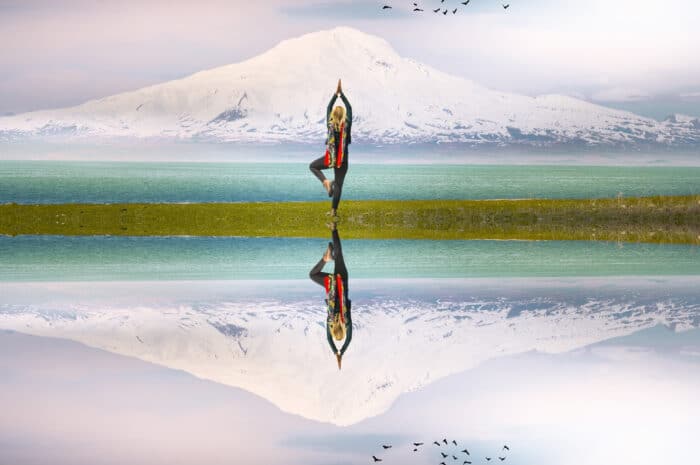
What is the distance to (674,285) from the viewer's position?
25.5 metres

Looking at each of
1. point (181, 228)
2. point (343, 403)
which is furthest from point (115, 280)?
point (181, 228)

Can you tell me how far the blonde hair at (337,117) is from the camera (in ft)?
112

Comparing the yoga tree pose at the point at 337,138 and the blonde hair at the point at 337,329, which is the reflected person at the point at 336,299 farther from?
the yoga tree pose at the point at 337,138

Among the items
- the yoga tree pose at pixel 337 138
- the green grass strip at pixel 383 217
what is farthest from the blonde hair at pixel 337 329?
the green grass strip at pixel 383 217

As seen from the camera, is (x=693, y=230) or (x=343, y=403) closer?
(x=343, y=403)

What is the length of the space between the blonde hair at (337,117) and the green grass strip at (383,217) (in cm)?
879

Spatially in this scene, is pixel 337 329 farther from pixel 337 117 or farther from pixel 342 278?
pixel 337 117

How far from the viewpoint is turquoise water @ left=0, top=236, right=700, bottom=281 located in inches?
1099

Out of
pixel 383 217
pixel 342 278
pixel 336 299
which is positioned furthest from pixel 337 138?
pixel 336 299

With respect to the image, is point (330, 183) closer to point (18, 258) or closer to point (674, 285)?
point (18, 258)

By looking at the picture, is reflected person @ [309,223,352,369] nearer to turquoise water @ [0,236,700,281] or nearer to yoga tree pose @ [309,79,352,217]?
turquoise water @ [0,236,700,281]

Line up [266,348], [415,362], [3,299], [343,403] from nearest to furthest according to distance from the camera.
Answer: [343,403]
[415,362]
[266,348]
[3,299]

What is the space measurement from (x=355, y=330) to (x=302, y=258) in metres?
12.6

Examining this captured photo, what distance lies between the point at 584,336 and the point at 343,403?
5.57m
